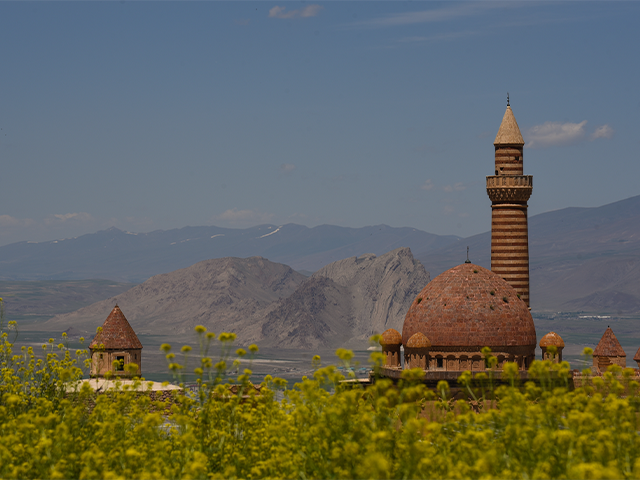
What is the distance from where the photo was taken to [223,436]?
18.7m

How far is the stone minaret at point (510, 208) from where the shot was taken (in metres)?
48.5

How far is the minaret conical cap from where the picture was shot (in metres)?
48.9

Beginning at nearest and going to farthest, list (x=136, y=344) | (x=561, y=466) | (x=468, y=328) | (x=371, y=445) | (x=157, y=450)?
(x=371, y=445) → (x=561, y=466) → (x=157, y=450) → (x=468, y=328) → (x=136, y=344)

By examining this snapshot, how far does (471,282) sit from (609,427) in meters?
24.4

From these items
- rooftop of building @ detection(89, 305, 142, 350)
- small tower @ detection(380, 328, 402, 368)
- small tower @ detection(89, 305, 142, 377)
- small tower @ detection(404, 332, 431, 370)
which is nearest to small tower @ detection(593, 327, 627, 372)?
small tower @ detection(380, 328, 402, 368)

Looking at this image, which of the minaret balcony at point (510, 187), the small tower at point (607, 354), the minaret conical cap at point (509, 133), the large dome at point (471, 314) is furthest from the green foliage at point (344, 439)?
the small tower at point (607, 354)

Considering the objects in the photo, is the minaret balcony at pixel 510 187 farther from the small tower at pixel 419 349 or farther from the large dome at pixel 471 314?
the small tower at pixel 419 349

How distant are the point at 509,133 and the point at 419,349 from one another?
15.0 meters

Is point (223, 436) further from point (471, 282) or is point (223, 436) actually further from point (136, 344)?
point (136, 344)

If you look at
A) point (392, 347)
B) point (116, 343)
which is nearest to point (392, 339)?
point (392, 347)

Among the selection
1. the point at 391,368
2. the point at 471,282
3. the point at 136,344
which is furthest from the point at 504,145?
the point at 136,344

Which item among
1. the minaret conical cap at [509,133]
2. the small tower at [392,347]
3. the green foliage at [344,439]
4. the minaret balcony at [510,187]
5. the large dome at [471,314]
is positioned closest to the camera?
the green foliage at [344,439]

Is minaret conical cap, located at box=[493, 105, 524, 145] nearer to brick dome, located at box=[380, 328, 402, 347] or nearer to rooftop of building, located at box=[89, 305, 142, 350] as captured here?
brick dome, located at box=[380, 328, 402, 347]

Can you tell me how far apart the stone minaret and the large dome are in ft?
23.4
